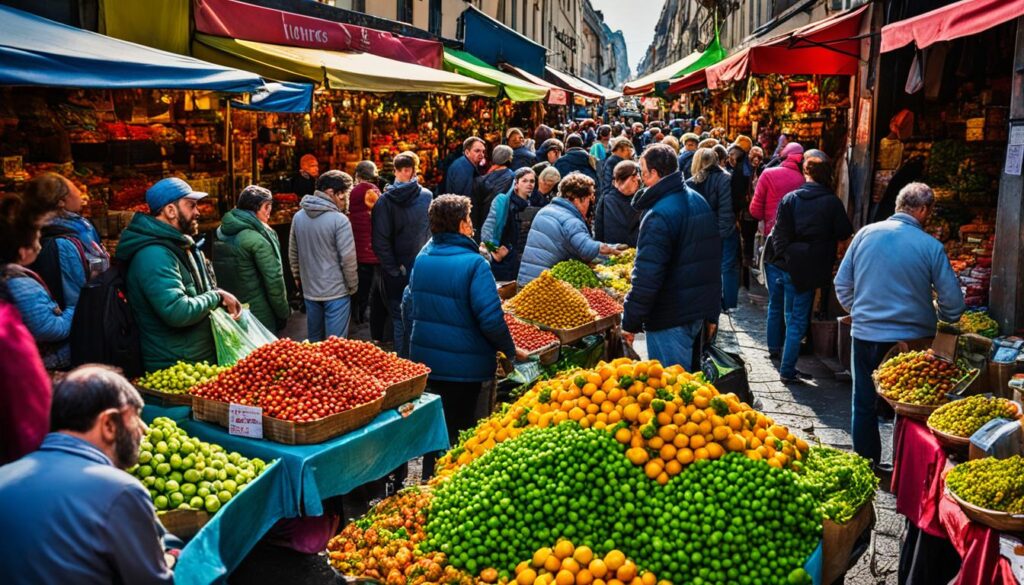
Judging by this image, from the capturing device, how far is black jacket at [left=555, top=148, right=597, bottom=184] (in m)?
11.5

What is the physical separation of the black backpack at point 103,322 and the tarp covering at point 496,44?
18.2 meters

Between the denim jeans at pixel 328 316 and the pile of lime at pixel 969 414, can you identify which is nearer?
the pile of lime at pixel 969 414

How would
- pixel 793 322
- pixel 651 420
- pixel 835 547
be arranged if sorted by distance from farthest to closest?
1. pixel 793 322
2. pixel 651 420
3. pixel 835 547

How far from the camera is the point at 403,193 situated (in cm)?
799

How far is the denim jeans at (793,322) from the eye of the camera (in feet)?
26.9

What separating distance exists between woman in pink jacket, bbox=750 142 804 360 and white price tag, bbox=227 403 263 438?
6017 millimetres

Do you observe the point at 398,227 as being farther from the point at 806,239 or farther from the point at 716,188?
the point at 806,239

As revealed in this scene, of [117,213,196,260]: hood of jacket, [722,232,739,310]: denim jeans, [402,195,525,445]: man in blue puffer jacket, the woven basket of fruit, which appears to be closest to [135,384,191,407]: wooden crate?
[117,213,196,260]: hood of jacket

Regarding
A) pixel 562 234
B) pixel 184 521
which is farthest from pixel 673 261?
pixel 184 521

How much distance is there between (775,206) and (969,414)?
19.2 ft

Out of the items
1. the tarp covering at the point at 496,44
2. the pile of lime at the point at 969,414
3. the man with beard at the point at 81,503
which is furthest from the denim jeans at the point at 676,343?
the tarp covering at the point at 496,44

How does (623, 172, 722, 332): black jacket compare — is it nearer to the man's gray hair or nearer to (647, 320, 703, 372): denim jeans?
(647, 320, 703, 372): denim jeans

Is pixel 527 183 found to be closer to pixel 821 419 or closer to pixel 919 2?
pixel 821 419

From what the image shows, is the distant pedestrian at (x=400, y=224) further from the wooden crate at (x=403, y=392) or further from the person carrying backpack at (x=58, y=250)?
the person carrying backpack at (x=58, y=250)
